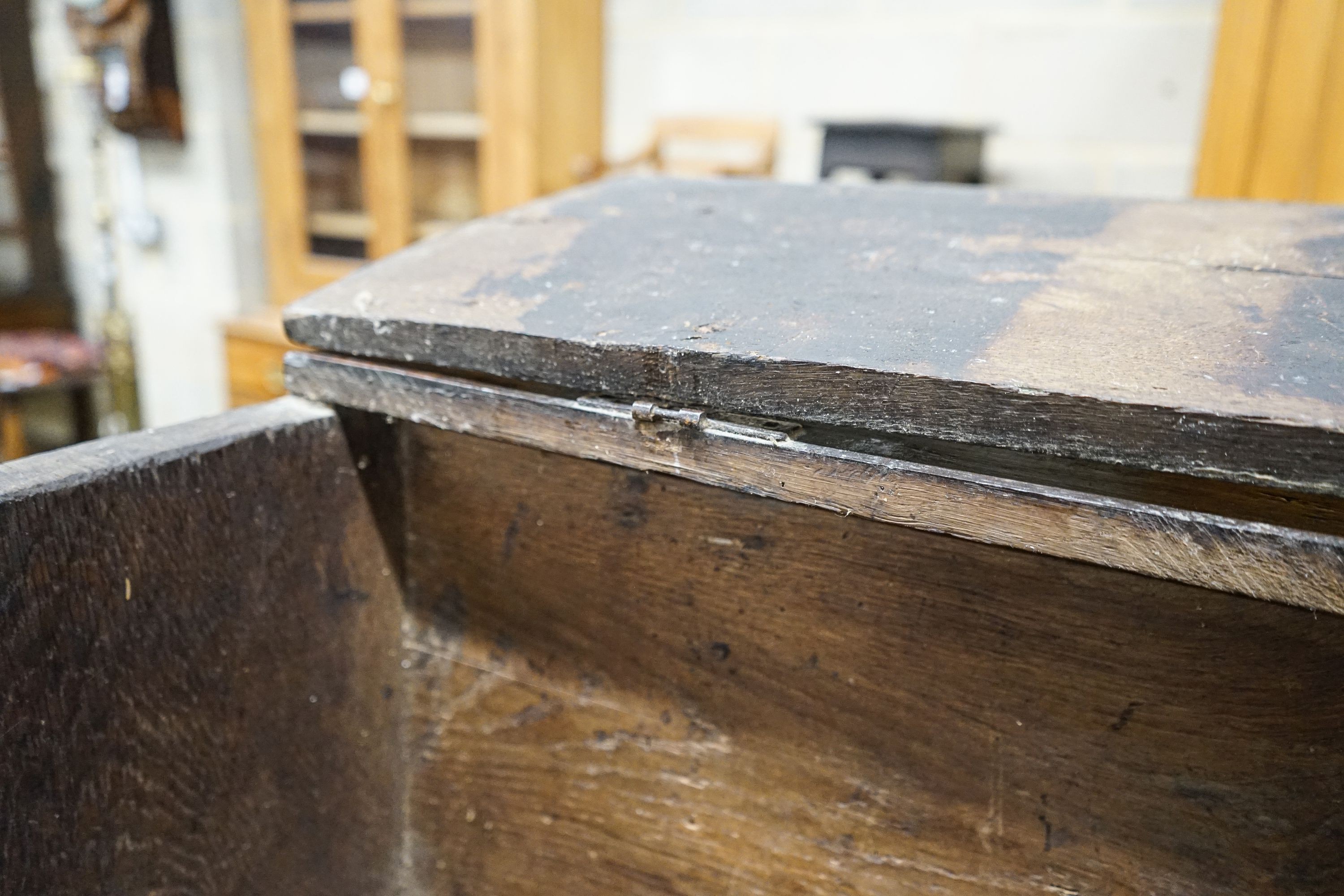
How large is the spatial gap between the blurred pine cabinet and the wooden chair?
0.19 metres

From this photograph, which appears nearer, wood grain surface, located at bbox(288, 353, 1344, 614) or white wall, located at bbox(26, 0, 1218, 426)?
wood grain surface, located at bbox(288, 353, 1344, 614)

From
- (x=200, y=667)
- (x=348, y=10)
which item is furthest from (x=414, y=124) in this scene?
(x=200, y=667)

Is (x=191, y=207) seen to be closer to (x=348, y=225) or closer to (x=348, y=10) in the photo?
(x=348, y=225)

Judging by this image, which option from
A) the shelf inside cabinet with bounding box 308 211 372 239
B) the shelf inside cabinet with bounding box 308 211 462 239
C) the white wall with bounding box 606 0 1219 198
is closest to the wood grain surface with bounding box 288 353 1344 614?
the white wall with bounding box 606 0 1219 198

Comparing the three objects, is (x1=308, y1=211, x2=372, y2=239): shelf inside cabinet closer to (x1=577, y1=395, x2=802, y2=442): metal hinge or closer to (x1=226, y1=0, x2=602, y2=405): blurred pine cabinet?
(x1=226, y1=0, x2=602, y2=405): blurred pine cabinet

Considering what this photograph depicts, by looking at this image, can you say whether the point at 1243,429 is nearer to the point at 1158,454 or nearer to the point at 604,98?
the point at 1158,454

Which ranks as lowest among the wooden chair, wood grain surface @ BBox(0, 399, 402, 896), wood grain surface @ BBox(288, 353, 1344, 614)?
wood grain surface @ BBox(0, 399, 402, 896)

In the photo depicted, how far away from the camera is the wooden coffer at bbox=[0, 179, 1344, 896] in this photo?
1.54 ft

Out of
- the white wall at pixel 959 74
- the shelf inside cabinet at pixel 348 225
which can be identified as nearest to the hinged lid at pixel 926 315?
the white wall at pixel 959 74

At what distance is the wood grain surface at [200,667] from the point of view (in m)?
0.56

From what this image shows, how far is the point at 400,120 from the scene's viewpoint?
2.39 metres

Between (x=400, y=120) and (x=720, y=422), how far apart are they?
218cm

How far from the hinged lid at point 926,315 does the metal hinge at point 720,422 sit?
0.04 feet

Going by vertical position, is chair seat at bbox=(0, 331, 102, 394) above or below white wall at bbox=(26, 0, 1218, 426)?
below
